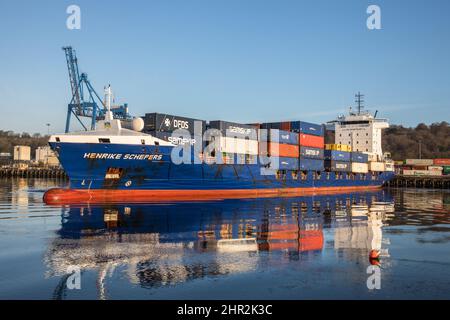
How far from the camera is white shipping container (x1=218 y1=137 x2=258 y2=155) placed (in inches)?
1705

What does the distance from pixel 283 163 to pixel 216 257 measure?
3587 centimetres

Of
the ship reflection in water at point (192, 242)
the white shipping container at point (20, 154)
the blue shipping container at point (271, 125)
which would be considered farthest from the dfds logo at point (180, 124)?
the white shipping container at point (20, 154)

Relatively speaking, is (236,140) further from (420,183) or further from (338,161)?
(420,183)

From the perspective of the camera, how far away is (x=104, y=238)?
18703mm

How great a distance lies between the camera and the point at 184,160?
A: 39.0m

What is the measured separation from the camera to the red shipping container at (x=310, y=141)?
179ft

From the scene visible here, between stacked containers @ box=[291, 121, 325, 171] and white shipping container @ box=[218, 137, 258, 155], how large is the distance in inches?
367

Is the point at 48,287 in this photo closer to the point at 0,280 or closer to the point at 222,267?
the point at 0,280

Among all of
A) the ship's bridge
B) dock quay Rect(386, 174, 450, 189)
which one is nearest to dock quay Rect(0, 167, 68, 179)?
the ship's bridge

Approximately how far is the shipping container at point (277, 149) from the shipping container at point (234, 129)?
154cm

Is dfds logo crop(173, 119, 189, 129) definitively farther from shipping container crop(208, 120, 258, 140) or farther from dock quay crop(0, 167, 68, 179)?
dock quay crop(0, 167, 68, 179)

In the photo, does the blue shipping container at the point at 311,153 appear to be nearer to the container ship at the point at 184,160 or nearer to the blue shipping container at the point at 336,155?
the container ship at the point at 184,160

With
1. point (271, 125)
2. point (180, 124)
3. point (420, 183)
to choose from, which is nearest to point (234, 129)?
point (180, 124)

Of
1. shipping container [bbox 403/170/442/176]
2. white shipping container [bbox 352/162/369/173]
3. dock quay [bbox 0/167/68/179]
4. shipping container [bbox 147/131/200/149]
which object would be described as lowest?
dock quay [bbox 0/167/68/179]
